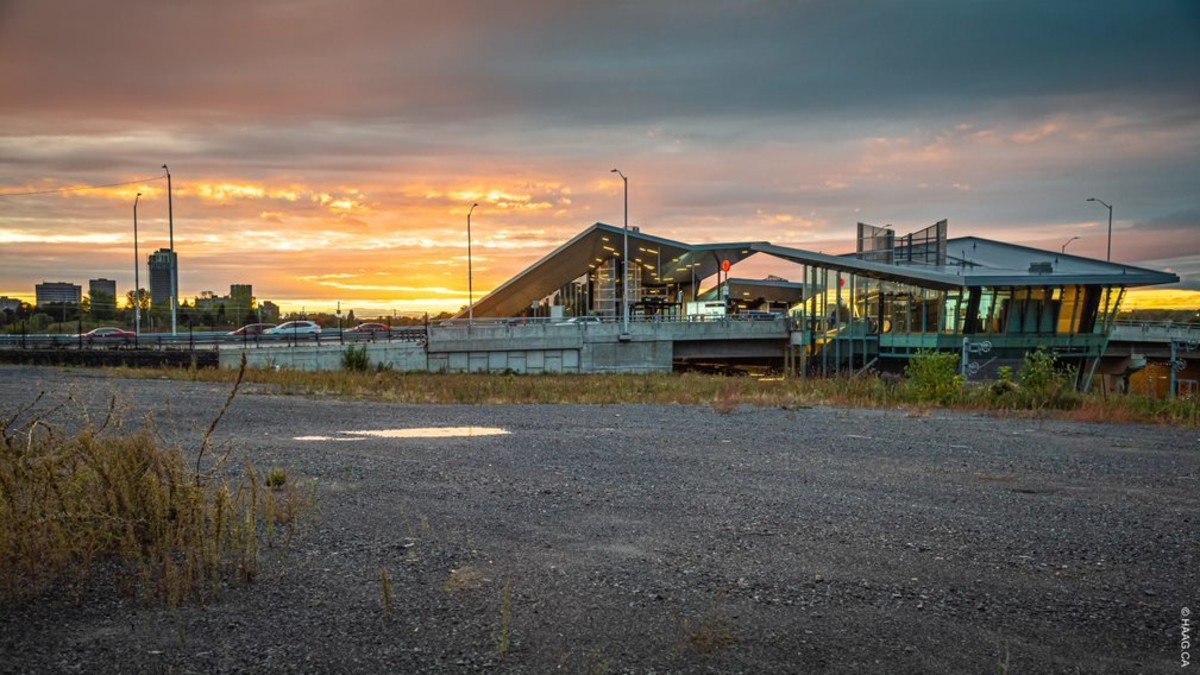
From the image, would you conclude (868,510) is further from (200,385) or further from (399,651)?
(200,385)

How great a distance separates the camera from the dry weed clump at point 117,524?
6.15 m

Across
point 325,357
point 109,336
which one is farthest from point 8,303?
point 325,357

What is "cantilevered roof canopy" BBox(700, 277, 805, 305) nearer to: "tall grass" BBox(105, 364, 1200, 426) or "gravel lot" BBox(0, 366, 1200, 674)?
"tall grass" BBox(105, 364, 1200, 426)

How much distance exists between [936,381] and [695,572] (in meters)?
17.9

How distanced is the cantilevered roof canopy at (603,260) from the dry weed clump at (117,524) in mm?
57189

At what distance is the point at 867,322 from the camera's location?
4475cm

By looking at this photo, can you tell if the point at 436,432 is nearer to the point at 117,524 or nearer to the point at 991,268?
the point at 117,524

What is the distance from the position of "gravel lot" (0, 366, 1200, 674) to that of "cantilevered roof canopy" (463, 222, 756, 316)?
53472mm

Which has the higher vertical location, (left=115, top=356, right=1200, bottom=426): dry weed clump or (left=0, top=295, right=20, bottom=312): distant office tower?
(left=0, top=295, right=20, bottom=312): distant office tower

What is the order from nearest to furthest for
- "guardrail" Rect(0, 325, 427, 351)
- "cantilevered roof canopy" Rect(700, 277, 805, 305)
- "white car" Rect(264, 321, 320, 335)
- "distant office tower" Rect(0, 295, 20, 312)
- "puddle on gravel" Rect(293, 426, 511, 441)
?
"puddle on gravel" Rect(293, 426, 511, 441) → "guardrail" Rect(0, 325, 427, 351) → "white car" Rect(264, 321, 320, 335) → "distant office tower" Rect(0, 295, 20, 312) → "cantilevered roof canopy" Rect(700, 277, 805, 305)

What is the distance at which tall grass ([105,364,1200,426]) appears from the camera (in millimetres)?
19016

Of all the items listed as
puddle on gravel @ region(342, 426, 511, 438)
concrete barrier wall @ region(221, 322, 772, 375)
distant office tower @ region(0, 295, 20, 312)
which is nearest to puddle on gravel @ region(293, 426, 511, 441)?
puddle on gravel @ region(342, 426, 511, 438)

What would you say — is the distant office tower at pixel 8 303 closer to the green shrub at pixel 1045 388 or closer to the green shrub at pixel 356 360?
the green shrub at pixel 356 360

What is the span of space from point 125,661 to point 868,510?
6.73 meters
